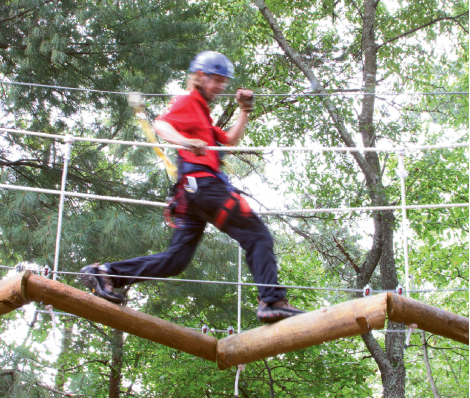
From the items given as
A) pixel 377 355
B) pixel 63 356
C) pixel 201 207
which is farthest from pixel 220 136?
pixel 63 356

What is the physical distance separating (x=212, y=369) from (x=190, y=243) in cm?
402

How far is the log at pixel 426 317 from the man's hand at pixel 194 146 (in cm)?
79

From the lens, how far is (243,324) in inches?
215

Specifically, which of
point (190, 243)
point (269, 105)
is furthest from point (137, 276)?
point (269, 105)

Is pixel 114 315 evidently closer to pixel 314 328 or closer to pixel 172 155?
pixel 314 328

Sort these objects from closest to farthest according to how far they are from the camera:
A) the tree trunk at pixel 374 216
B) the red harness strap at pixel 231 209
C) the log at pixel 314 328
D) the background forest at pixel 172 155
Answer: the log at pixel 314 328, the red harness strap at pixel 231 209, the background forest at pixel 172 155, the tree trunk at pixel 374 216

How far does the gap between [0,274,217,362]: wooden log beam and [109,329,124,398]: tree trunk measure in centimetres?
411

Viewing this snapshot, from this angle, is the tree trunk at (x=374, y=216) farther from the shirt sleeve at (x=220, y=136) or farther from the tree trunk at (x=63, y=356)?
the shirt sleeve at (x=220, y=136)

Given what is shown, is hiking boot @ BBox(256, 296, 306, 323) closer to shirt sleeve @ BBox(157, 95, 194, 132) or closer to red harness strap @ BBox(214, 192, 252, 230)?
red harness strap @ BBox(214, 192, 252, 230)

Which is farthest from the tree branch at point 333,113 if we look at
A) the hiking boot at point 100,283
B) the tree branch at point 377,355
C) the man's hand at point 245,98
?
the hiking boot at point 100,283

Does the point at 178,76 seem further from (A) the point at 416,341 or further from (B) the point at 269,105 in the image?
(A) the point at 416,341

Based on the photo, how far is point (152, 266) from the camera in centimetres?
202

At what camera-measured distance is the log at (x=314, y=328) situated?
1.73 metres

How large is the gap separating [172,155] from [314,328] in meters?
4.67
